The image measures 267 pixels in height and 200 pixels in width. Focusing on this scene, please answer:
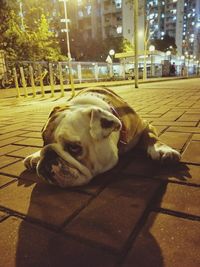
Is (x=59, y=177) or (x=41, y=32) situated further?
(x=41, y=32)

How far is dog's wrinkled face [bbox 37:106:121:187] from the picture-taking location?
159 cm

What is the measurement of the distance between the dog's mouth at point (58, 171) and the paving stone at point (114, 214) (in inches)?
7.1

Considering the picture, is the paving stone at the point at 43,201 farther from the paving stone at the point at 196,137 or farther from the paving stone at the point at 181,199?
the paving stone at the point at 196,137

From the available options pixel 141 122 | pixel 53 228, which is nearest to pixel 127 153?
pixel 141 122

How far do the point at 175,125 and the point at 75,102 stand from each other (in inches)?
71.1

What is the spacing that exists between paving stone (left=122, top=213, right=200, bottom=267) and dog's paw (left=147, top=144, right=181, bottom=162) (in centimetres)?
71

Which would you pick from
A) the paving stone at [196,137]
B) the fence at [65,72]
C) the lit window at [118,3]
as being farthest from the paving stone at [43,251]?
the lit window at [118,3]

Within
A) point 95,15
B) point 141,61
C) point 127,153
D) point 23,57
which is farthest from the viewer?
point 95,15

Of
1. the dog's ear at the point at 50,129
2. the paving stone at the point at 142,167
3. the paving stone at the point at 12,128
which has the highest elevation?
the dog's ear at the point at 50,129

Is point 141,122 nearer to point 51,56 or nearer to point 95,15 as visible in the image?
point 51,56

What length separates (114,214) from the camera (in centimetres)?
139

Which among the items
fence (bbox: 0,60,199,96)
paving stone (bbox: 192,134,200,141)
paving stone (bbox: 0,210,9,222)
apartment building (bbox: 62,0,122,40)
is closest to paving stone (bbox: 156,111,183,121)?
paving stone (bbox: 192,134,200,141)

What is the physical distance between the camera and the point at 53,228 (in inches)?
51.5

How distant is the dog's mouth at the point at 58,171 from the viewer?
1577 millimetres
